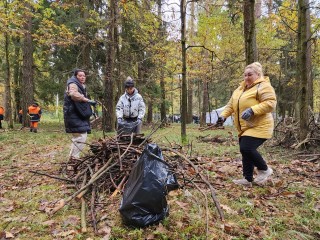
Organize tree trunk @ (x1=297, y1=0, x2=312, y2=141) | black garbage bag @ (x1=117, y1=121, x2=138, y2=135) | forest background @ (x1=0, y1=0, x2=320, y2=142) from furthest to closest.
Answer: forest background @ (x1=0, y1=0, x2=320, y2=142) → tree trunk @ (x1=297, y1=0, x2=312, y2=141) → black garbage bag @ (x1=117, y1=121, x2=138, y2=135)

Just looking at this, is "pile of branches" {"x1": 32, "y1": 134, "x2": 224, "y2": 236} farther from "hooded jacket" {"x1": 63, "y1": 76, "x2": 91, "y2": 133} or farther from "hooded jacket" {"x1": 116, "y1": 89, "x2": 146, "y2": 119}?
"hooded jacket" {"x1": 116, "y1": 89, "x2": 146, "y2": 119}

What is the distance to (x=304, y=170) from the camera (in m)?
5.87

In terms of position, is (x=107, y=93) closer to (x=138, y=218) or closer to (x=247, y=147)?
(x=247, y=147)

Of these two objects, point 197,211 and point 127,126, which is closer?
point 197,211

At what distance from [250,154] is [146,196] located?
6.94 ft

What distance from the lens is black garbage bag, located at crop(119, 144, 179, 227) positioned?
3.11 metres

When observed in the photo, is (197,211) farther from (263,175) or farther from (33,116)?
(33,116)

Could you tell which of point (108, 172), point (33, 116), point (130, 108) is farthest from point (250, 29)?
point (33, 116)

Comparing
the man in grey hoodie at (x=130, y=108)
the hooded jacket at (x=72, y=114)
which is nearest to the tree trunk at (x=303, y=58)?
the man in grey hoodie at (x=130, y=108)

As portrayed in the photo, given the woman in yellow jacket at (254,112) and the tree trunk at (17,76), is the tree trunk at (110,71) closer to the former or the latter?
the woman in yellow jacket at (254,112)

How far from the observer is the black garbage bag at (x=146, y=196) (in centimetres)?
311

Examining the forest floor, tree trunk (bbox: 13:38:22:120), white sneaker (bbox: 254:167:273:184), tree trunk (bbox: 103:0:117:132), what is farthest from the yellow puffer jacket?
tree trunk (bbox: 13:38:22:120)

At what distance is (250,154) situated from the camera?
178 inches

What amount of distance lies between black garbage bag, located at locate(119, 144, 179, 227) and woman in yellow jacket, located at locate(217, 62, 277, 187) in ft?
5.52
